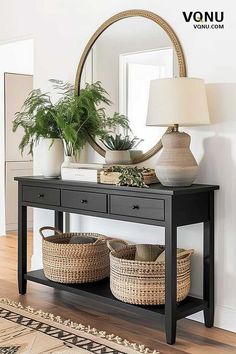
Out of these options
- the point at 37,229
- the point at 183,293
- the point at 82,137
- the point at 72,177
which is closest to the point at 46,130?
the point at 82,137

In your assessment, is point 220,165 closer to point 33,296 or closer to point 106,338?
point 106,338

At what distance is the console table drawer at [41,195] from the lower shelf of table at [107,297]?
1.78ft

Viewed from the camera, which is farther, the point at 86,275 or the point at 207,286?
→ the point at 86,275

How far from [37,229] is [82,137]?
3.28 ft

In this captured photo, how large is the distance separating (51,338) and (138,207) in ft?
2.85

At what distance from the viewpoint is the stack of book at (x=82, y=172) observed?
11.2 ft

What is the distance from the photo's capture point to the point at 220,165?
10.6ft

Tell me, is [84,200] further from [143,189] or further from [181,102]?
[181,102]

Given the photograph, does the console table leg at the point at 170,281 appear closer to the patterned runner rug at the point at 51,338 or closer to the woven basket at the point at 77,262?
the patterned runner rug at the point at 51,338

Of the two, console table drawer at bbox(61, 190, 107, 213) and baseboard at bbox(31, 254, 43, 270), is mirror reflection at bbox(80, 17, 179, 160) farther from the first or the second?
baseboard at bbox(31, 254, 43, 270)

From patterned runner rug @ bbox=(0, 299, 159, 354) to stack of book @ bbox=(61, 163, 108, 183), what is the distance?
2.88 ft

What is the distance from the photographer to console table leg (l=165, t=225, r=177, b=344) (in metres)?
2.92

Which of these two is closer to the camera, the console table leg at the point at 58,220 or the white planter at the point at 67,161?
the white planter at the point at 67,161

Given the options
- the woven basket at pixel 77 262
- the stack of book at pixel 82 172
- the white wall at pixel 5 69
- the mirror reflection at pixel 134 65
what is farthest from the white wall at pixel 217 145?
the white wall at pixel 5 69
